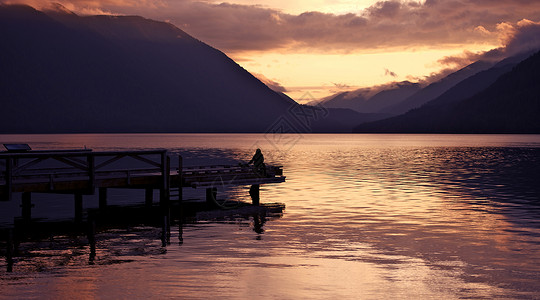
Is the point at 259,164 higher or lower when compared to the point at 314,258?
higher

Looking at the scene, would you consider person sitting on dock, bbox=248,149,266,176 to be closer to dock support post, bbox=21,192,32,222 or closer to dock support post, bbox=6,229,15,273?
dock support post, bbox=21,192,32,222

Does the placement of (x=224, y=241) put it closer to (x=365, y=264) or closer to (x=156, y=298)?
(x=365, y=264)

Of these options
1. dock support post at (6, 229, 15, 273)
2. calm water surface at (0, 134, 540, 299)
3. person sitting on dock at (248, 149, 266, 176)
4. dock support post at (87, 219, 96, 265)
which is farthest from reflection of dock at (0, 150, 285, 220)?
calm water surface at (0, 134, 540, 299)

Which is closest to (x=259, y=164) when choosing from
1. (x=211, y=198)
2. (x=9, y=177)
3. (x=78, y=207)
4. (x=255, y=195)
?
(x=255, y=195)

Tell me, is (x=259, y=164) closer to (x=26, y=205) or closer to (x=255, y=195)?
(x=255, y=195)

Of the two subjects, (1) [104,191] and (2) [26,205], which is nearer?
(2) [26,205]

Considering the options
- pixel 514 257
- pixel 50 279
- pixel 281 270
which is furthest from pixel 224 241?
pixel 514 257

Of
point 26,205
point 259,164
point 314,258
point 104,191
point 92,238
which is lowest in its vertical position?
point 92,238

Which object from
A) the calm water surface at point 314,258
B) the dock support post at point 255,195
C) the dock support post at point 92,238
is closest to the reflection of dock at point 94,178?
the dock support post at point 255,195

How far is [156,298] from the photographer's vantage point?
17.9 m

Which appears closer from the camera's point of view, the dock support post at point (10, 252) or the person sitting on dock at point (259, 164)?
the dock support post at point (10, 252)

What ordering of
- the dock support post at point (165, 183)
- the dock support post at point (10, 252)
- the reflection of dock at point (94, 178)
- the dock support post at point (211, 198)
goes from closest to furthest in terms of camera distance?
the dock support post at point (10, 252)
the reflection of dock at point (94, 178)
the dock support post at point (165, 183)
the dock support post at point (211, 198)

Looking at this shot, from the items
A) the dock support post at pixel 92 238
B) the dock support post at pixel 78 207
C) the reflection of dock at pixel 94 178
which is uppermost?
the reflection of dock at pixel 94 178

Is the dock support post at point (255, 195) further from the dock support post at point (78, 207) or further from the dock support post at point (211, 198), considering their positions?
the dock support post at point (78, 207)
